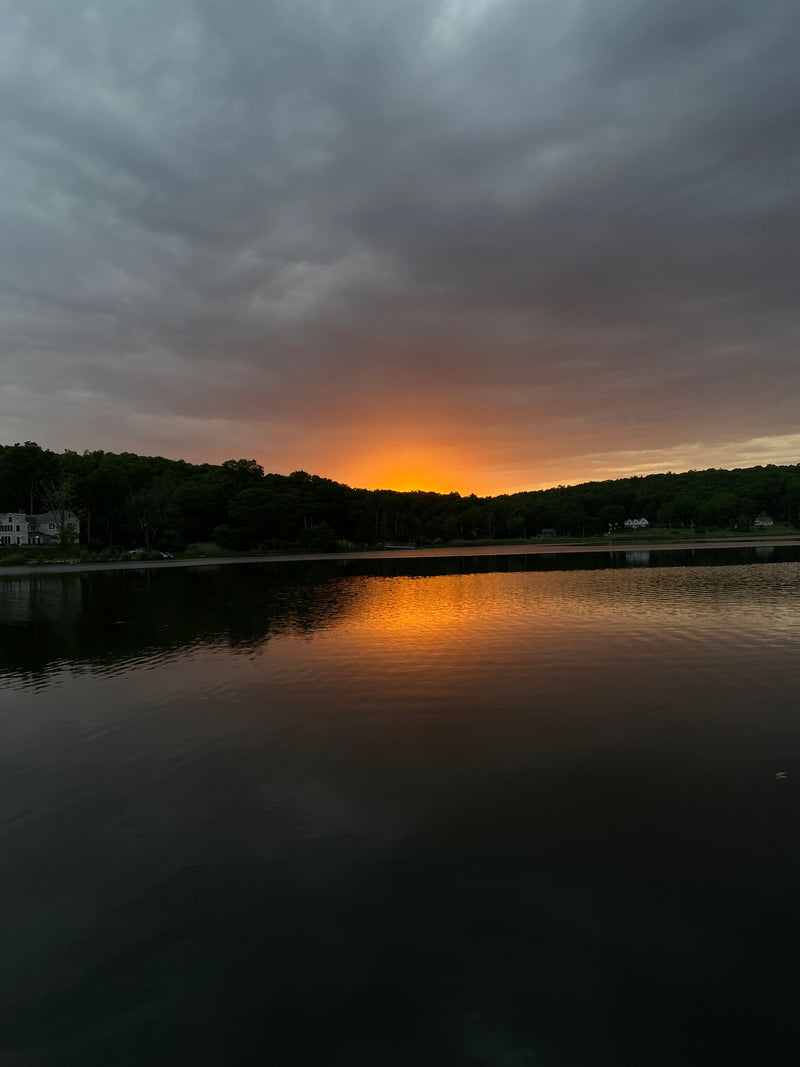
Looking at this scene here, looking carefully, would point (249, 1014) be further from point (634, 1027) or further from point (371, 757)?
point (371, 757)

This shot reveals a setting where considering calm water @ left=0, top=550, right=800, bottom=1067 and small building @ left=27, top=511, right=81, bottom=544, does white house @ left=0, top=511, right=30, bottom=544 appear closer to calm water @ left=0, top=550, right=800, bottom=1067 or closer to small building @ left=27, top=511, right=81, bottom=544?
small building @ left=27, top=511, right=81, bottom=544

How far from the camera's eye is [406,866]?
31.6 feet

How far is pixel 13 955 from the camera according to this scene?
7.92 meters

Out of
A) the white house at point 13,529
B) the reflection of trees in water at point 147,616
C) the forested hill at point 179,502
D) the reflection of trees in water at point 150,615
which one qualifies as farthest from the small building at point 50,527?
the reflection of trees in water at point 147,616

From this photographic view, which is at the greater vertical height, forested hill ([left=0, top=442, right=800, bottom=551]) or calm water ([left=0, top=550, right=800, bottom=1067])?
forested hill ([left=0, top=442, right=800, bottom=551])

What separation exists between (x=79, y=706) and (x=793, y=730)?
68.8ft

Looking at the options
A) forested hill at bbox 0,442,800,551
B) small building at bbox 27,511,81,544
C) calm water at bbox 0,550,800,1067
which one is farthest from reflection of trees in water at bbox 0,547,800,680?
forested hill at bbox 0,442,800,551

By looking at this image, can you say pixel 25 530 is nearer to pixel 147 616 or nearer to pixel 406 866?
pixel 147 616

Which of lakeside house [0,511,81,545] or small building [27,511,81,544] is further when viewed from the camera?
lakeside house [0,511,81,545]

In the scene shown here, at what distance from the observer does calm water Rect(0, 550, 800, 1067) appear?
6.73 meters

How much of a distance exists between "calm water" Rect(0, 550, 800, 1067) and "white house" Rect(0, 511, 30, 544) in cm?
13338

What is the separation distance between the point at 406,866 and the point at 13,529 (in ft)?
505

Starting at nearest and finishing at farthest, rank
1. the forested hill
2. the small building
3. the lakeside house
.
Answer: the small building
the forested hill
the lakeside house

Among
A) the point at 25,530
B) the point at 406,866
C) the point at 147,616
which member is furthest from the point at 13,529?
the point at 406,866
